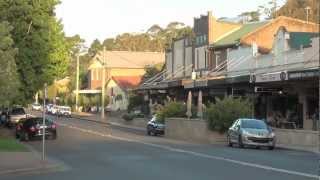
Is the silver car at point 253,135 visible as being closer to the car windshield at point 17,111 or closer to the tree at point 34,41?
the tree at point 34,41

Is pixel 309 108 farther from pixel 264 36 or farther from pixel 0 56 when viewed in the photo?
pixel 0 56

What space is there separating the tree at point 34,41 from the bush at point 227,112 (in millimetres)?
9887

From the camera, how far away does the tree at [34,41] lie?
135ft

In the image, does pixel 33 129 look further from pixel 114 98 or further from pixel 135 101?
pixel 114 98

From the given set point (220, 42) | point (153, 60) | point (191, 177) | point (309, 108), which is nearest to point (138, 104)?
point (220, 42)

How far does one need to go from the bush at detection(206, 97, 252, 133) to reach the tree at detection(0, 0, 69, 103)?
989 cm

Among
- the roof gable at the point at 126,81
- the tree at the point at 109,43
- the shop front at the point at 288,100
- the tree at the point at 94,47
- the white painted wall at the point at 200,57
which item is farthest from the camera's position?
the tree at the point at 94,47

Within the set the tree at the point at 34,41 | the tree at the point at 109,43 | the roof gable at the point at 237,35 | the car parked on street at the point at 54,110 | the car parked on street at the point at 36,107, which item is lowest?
the car parked on street at the point at 54,110

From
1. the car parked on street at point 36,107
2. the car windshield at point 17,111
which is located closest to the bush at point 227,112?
the car windshield at point 17,111

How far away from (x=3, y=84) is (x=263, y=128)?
43.3ft

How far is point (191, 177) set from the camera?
61.6 ft

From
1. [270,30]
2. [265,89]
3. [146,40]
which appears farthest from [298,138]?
[146,40]

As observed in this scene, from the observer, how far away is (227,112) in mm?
42719

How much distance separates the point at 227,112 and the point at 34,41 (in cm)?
1180
